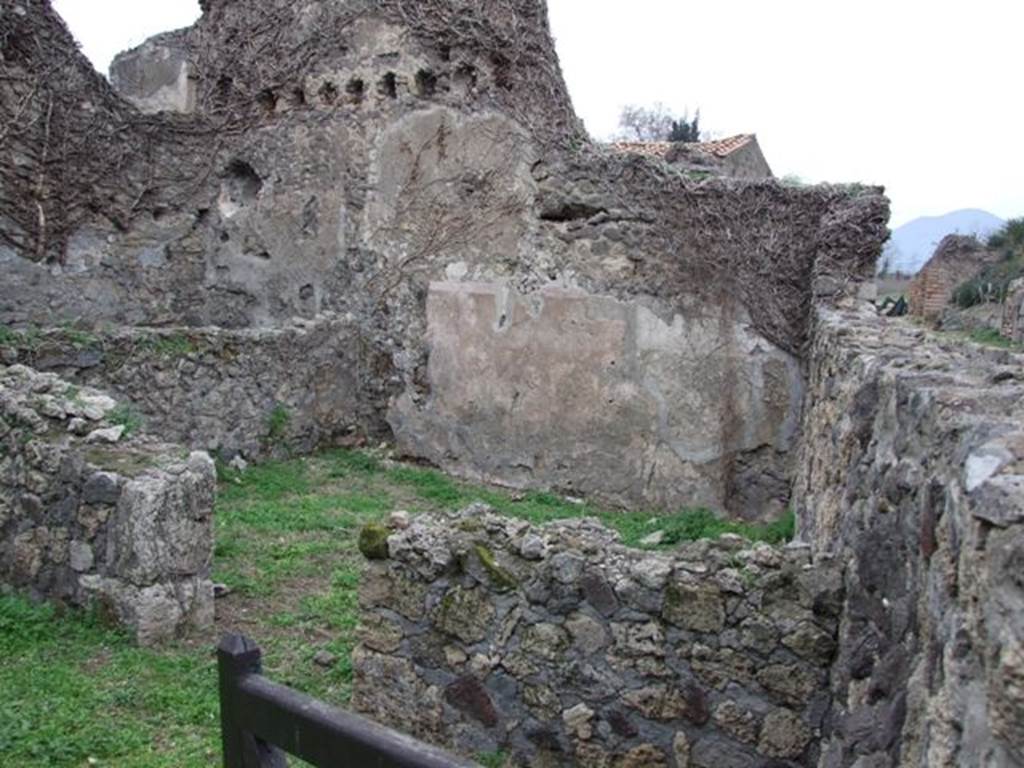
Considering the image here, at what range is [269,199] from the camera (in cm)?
965

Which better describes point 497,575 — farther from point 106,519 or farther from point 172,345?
point 172,345

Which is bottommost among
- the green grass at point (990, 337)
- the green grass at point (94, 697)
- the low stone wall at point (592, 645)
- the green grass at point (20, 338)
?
the green grass at point (94, 697)

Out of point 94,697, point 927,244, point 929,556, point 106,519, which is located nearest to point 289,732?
point 929,556

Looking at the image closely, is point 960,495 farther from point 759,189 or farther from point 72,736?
point 759,189

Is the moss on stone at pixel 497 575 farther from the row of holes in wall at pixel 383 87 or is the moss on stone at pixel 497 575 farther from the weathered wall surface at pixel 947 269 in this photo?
the weathered wall surface at pixel 947 269

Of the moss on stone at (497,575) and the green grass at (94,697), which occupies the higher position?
the moss on stone at (497,575)

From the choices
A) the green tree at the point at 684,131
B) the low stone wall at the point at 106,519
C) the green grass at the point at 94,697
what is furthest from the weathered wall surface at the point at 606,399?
the green tree at the point at 684,131

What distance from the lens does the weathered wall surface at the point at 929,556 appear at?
4.66 feet

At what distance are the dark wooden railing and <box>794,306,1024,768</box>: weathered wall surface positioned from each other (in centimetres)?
79

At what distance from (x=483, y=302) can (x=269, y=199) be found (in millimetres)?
2633

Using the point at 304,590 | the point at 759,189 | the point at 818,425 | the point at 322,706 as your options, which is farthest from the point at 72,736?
the point at 759,189

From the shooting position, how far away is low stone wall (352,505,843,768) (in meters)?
3.18

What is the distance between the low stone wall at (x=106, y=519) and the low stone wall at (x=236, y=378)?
202cm

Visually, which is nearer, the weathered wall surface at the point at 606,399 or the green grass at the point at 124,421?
the green grass at the point at 124,421
